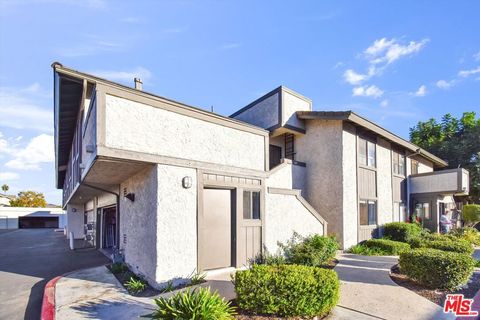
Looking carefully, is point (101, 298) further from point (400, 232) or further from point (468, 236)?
point (468, 236)

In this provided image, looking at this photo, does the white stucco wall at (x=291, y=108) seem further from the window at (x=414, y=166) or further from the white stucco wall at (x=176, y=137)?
the window at (x=414, y=166)

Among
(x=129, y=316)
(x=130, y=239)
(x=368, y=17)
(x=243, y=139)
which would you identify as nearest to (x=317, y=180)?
(x=243, y=139)

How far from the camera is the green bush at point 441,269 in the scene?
7262 mm

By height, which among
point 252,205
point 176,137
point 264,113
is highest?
point 264,113

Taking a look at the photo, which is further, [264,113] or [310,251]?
[264,113]

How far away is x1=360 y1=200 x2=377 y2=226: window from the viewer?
14328 millimetres

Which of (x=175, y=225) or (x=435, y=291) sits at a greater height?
(x=175, y=225)

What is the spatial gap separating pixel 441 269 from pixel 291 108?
371 inches

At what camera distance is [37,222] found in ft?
154

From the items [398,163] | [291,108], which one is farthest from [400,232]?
[291,108]

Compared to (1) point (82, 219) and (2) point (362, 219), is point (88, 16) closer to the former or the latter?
(2) point (362, 219)

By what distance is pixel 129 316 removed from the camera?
5.75 meters

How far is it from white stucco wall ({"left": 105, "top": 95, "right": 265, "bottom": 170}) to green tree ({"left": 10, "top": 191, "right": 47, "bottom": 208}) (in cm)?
6707

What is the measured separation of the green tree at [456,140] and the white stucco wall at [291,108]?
57.9ft
